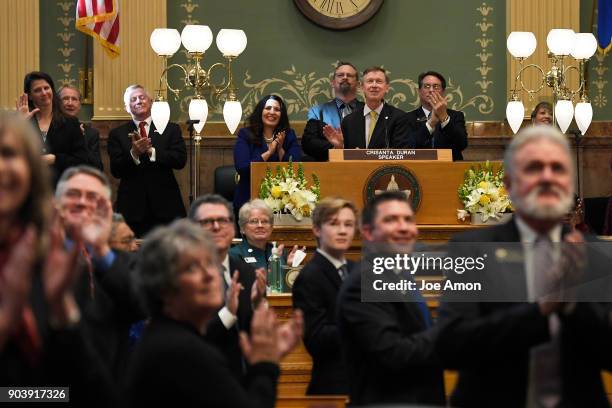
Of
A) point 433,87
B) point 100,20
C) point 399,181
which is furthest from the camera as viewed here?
point 100,20

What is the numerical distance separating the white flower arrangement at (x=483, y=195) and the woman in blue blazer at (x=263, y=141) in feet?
4.59

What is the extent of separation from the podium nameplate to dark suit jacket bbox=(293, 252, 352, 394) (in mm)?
3256

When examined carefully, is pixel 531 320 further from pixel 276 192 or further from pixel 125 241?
pixel 276 192

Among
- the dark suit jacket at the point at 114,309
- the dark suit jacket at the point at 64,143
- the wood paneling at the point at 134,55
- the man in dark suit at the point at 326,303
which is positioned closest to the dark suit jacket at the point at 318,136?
the dark suit jacket at the point at 64,143

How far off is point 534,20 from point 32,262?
995 cm

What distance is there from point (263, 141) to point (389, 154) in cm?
126

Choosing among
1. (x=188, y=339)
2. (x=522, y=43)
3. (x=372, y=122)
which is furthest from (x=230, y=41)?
(x=188, y=339)

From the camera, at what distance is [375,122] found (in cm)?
898

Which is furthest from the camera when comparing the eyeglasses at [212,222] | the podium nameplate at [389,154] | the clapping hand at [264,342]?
the podium nameplate at [389,154]

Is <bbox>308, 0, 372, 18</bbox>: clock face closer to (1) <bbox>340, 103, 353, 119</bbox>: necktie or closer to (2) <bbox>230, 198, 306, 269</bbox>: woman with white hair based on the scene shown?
(1) <bbox>340, 103, 353, 119</bbox>: necktie

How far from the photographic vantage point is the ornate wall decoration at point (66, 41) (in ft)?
37.9

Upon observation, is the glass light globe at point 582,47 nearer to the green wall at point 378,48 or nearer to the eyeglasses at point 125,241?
the green wall at point 378,48

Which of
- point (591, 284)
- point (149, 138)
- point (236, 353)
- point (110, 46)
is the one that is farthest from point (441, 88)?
point (591, 284)

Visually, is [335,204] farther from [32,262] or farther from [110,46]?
[110,46]
